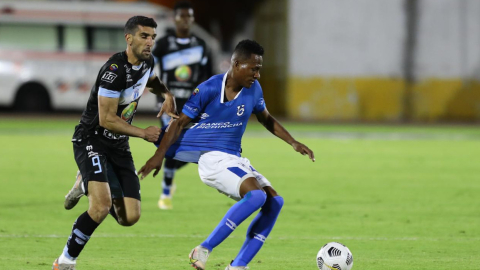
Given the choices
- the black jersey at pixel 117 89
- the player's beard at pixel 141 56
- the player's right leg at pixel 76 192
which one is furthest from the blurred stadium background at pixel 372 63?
the player's beard at pixel 141 56

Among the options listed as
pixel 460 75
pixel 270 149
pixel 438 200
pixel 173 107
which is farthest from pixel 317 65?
pixel 173 107

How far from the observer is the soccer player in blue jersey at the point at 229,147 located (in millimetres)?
6914

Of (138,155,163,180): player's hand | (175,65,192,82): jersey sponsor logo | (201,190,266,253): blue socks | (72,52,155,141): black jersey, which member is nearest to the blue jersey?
(138,155,163,180): player's hand

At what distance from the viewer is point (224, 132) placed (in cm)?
734

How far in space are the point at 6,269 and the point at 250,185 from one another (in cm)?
213

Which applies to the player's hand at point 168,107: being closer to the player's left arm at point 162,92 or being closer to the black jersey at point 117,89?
the player's left arm at point 162,92

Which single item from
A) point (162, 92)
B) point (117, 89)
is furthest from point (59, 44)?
point (117, 89)

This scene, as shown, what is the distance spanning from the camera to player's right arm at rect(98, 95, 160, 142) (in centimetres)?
710

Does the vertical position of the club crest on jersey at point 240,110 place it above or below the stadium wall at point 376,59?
above

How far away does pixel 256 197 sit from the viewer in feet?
22.5

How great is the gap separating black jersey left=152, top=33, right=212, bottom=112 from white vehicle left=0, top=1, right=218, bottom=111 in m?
16.5

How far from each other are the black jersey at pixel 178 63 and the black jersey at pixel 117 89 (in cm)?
408

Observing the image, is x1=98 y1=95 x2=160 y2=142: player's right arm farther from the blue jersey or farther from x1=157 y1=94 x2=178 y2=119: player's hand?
x1=157 y1=94 x2=178 y2=119: player's hand

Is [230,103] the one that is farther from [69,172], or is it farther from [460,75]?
[460,75]
